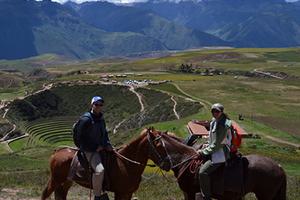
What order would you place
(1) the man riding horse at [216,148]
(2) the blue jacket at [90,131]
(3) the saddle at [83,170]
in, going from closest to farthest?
(1) the man riding horse at [216,148]
(2) the blue jacket at [90,131]
(3) the saddle at [83,170]

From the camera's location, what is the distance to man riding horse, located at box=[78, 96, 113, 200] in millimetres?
16234

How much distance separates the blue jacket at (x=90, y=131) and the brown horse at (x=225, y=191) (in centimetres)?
169

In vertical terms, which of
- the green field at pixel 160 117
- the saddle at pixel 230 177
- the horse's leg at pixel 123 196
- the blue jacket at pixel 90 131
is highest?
the blue jacket at pixel 90 131

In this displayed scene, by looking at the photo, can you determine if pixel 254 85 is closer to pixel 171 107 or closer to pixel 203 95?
pixel 203 95

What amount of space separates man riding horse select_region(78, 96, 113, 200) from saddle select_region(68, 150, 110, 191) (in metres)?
0.24

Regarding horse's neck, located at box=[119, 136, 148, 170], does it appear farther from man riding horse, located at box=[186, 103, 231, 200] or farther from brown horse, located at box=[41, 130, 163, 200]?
man riding horse, located at box=[186, 103, 231, 200]

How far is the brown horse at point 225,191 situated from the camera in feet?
52.4

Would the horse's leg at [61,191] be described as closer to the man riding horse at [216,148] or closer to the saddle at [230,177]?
the man riding horse at [216,148]

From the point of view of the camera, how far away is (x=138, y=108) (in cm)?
12738

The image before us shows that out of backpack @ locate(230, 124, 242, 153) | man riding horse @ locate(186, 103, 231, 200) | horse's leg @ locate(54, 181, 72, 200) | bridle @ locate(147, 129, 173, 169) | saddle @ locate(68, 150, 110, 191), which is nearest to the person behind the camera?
man riding horse @ locate(186, 103, 231, 200)

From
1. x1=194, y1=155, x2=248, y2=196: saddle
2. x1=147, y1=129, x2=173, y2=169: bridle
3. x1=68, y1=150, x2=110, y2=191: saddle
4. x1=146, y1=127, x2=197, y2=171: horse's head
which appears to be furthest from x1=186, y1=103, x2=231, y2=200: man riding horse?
x1=68, y1=150, x2=110, y2=191: saddle

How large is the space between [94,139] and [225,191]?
14.7 feet

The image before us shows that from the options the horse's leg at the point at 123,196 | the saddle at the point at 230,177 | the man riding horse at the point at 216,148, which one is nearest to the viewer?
the man riding horse at the point at 216,148

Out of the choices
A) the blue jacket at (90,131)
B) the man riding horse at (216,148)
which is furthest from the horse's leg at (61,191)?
the man riding horse at (216,148)
